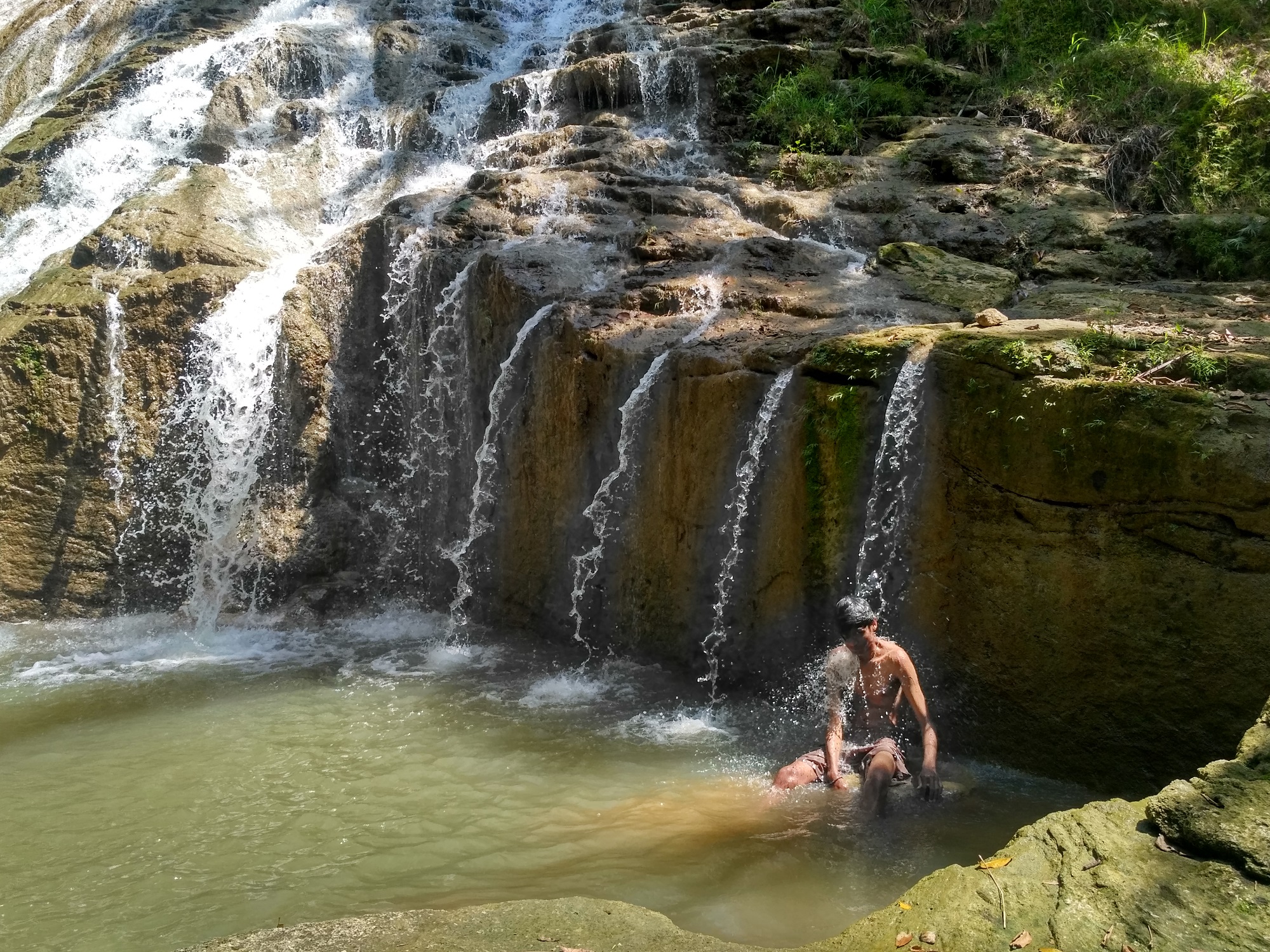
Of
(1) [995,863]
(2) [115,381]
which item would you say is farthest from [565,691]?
(2) [115,381]

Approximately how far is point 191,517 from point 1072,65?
32.5 feet

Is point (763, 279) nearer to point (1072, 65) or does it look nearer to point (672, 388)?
point (672, 388)

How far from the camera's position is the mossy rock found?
702 cm

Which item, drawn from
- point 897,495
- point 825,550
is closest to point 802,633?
point 825,550

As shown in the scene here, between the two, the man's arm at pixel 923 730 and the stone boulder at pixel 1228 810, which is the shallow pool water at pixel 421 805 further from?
the stone boulder at pixel 1228 810

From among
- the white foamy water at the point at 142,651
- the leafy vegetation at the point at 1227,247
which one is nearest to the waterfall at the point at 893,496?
the leafy vegetation at the point at 1227,247

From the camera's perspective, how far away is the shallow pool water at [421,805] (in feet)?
13.4

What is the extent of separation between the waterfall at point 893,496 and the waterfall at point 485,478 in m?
3.13

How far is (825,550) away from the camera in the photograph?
6.02 m

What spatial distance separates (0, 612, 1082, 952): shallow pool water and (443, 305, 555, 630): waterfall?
2.78ft

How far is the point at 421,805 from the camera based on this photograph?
510cm

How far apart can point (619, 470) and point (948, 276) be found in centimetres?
286

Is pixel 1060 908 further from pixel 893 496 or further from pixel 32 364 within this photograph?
pixel 32 364

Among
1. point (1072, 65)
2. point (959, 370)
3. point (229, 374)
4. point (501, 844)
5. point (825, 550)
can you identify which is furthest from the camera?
point (1072, 65)
